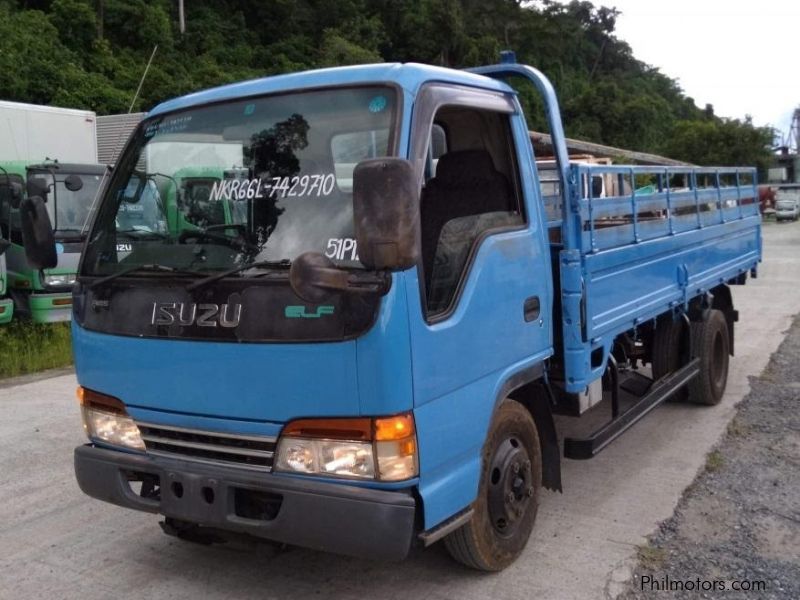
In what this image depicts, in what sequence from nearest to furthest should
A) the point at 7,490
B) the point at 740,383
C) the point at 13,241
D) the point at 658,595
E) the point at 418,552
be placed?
the point at 658,595 < the point at 418,552 < the point at 7,490 < the point at 740,383 < the point at 13,241

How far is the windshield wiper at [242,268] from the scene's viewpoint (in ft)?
10.2

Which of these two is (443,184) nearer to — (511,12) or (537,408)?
(537,408)

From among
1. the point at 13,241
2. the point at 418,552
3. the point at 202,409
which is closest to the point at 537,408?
the point at 418,552

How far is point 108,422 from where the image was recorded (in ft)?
11.7

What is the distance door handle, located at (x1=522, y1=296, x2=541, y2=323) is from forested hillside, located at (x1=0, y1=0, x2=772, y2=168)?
379 inches

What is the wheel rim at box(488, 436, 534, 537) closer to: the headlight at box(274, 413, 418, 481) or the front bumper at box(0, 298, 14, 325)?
the headlight at box(274, 413, 418, 481)

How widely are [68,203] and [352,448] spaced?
29.2 feet

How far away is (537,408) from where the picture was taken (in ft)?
13.5

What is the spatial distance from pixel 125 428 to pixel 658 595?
2.46m

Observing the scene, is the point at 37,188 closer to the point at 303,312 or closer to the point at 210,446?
the point at 210,446

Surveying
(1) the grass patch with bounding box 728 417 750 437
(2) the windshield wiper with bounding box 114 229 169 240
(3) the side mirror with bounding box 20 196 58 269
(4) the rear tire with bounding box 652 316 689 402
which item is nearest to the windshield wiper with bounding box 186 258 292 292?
(2) the windshield wiper with bounding box 114 229 169 240

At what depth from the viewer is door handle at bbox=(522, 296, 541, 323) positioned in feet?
12.4

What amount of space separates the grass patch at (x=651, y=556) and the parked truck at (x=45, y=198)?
6.76 meters

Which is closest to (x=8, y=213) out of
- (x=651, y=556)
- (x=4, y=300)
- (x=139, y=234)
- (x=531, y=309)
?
(x=4, y=300)
